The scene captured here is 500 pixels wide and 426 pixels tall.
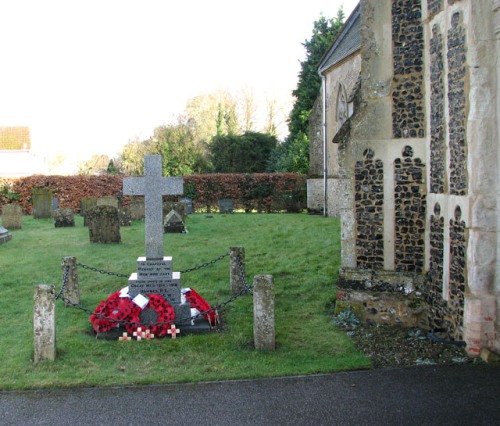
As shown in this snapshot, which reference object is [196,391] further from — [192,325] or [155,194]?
[155,194]

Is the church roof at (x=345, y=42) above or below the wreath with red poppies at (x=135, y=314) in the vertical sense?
above

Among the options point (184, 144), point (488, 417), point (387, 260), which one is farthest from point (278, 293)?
point (184, 144)

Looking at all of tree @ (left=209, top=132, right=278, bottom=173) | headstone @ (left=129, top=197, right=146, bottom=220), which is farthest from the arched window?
tree @ (left=209, top=132, right=278, bottom=173)

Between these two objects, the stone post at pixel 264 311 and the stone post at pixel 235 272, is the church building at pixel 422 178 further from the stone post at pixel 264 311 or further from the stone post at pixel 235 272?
the stone post at pixel 235 272

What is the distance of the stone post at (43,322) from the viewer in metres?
7.04

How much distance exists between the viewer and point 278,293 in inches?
427

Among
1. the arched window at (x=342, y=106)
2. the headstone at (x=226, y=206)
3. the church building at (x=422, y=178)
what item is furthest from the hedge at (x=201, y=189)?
the church building at (x=422, y=178)

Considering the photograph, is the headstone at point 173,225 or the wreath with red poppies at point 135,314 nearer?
the wreath with red poppies at point 135,314

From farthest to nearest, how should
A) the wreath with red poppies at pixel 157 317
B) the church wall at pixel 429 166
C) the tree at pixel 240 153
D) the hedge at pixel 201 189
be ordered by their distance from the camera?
1. the tree at pixel 240 153
2. the hedge at pixel 201 189
3. the wreath with red poppies at pixel 157 317
4. the church wall at pixel 429 166

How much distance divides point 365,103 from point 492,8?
245 cm

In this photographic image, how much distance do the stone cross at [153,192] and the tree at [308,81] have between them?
24.7m

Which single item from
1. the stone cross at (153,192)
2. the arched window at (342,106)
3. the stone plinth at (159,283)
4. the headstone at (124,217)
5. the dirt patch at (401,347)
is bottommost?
the dirt patch at (401,347)

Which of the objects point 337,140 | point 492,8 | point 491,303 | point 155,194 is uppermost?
point 492,8

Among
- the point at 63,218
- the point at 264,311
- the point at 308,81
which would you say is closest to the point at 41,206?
the point at 63,218
